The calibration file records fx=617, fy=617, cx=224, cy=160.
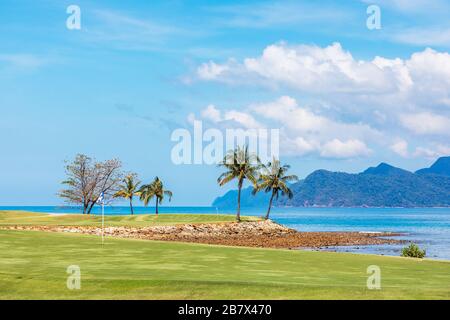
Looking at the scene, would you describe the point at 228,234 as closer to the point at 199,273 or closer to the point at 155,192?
the point at 155,192

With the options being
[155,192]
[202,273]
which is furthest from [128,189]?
[202,273]

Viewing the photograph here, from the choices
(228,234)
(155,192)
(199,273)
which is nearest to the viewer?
(199,273)

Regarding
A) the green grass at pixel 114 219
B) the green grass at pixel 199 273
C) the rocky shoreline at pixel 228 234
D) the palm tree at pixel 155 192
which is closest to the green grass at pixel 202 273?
the green grass at pixel 199 273

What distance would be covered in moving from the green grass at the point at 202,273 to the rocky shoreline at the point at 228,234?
34.6 metres

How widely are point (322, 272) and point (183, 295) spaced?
27.4 feet

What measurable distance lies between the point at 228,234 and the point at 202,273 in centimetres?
6450

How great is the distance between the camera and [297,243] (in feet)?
243

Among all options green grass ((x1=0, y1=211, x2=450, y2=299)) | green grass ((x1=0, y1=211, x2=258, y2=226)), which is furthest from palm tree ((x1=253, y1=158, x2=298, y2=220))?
green grass ((x1=0, y1=211, x2=450, y2=299))

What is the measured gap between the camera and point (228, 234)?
8625 cm

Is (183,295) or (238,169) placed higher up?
(238,169)
